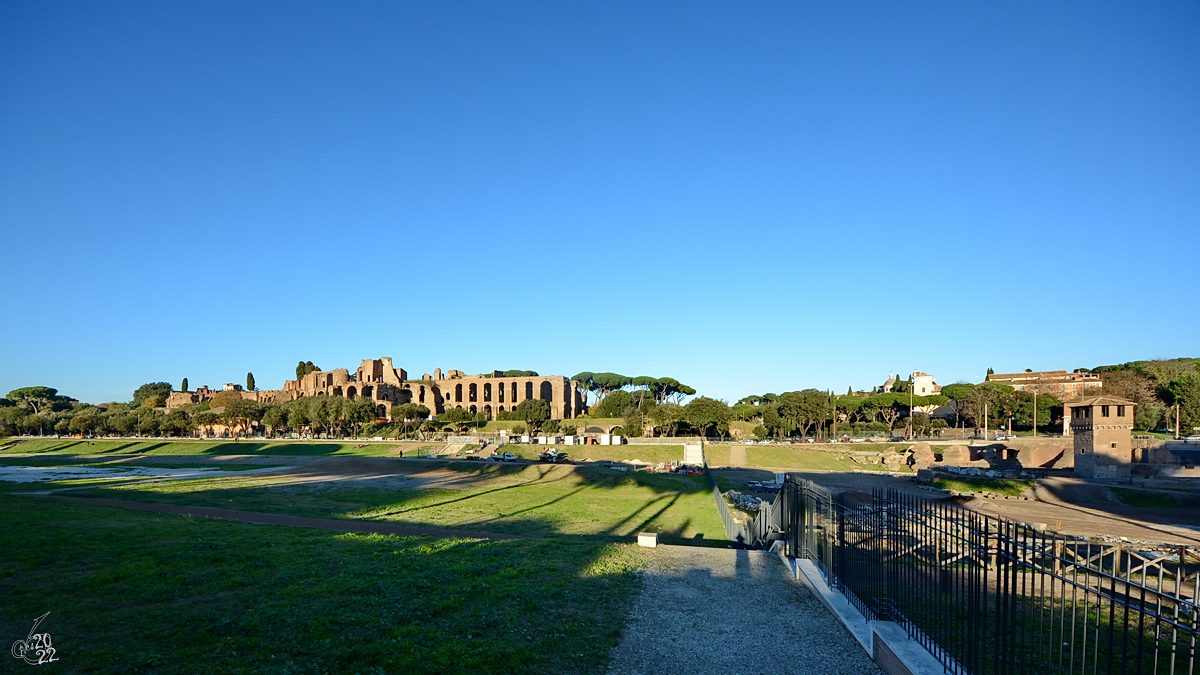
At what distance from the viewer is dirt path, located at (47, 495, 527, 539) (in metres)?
17.6

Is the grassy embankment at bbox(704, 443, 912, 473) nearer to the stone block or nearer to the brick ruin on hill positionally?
the stone block

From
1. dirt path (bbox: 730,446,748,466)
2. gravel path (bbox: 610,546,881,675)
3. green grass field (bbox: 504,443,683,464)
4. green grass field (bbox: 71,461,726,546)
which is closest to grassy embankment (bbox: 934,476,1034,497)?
dirt path (bbox: 730,446,748,466)

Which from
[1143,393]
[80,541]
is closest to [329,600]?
[80,541]

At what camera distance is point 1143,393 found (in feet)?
235

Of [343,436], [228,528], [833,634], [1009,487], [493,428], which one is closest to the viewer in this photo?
[833,634]

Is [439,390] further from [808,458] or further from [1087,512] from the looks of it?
[1087,512]

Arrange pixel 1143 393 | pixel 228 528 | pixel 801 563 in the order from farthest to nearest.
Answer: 1. pixel 1143 393
2. pixel 228 528
3. pixel 801 563

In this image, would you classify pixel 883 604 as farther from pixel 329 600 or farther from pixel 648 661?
pixel 329 600

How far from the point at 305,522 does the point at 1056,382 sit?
109975mm

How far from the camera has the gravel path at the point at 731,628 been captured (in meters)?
7.52

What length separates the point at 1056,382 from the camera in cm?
9756

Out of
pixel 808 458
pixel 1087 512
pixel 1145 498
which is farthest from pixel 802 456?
pixel 1087 512

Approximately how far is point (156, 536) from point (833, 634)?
13.2m

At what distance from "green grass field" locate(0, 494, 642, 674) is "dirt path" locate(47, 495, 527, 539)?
3.62m
